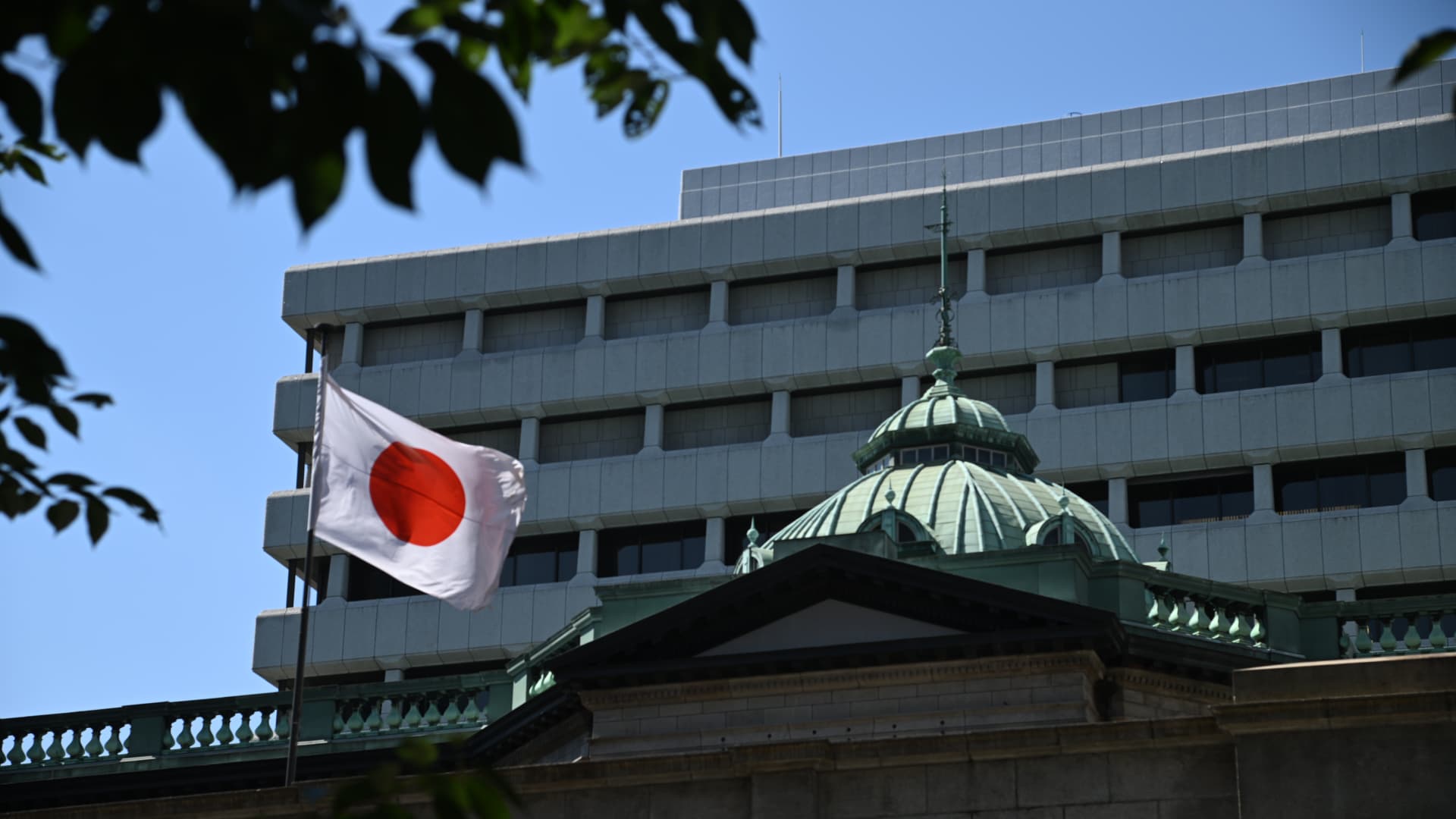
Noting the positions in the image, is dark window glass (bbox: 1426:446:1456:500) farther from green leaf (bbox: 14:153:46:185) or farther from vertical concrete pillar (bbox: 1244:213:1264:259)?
green leaf (bbox: 14:153:46:185)

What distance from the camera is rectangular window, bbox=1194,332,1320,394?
67.6 m

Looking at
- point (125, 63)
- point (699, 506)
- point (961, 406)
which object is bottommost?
point (125, 63)

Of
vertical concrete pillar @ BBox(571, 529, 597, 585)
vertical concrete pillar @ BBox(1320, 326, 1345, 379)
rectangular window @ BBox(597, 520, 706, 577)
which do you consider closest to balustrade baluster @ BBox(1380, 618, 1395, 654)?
vertical concrete pillar @ BBox(1320, 326, 1345, 379)

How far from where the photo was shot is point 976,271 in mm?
69688

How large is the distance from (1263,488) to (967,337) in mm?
9552

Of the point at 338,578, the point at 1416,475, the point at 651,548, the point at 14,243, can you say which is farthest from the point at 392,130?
the point at 338,578

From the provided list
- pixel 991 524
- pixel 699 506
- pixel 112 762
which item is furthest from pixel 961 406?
pixel 699 506

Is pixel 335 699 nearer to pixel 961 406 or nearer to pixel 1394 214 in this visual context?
pixel 961 406

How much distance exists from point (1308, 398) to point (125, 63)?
2414 inches

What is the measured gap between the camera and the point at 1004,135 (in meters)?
78.8

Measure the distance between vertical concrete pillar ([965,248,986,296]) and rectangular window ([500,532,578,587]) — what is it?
1426 cm

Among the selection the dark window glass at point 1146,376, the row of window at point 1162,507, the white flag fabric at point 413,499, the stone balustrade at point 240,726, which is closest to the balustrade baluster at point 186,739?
the stone balustrade at point 240,726

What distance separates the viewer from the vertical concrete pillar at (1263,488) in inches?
2574

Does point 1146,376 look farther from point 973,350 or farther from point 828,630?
point 828,630
